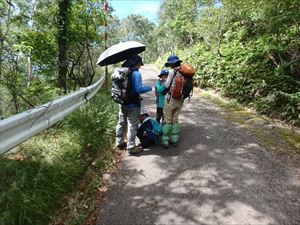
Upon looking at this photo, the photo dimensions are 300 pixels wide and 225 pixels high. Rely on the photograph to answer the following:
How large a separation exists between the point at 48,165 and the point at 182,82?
2.76 m

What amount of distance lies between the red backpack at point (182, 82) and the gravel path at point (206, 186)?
99cm

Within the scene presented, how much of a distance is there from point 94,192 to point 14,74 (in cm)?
517

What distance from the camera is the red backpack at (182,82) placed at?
16.1ft

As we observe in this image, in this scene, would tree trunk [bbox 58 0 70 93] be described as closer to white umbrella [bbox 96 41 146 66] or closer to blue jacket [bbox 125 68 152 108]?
white umbrella [bbox 96 41 146 66]

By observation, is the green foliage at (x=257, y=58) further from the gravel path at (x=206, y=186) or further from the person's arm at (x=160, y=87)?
the person's arm at (x=160, y=87)

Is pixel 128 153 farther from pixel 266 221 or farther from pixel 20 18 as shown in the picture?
pixel 20 18

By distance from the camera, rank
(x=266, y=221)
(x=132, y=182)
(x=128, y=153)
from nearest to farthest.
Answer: (x=266, y=221) < (x=132, y=182) < (x=128, y=153)

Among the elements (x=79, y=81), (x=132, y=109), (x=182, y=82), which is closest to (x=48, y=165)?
(x=132, y=109)

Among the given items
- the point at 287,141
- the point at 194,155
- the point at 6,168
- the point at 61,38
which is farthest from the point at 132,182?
the point at 61,38

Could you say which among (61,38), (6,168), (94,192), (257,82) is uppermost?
(61,38)

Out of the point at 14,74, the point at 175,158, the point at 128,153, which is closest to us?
the point at 175,158

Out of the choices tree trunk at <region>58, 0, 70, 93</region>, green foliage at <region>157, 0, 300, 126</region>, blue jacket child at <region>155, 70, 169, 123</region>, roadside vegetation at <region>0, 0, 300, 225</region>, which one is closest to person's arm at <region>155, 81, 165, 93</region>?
blue jacket child at <region>155, 70, 169, 123</region>

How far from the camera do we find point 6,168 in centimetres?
337

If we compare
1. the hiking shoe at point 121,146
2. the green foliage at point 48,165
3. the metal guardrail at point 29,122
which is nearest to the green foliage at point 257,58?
the hiking shoe at point 121,146
